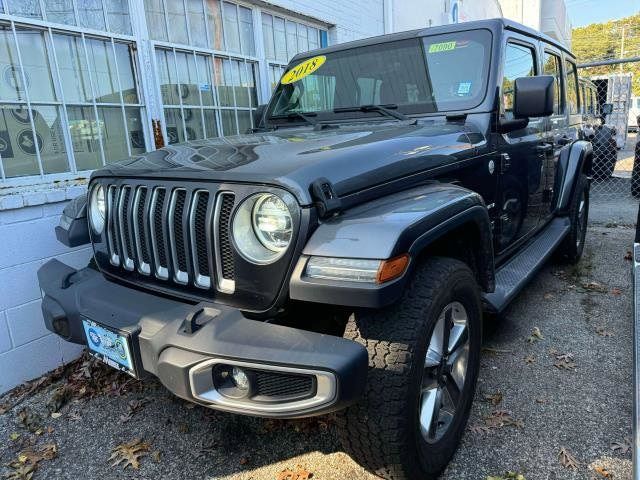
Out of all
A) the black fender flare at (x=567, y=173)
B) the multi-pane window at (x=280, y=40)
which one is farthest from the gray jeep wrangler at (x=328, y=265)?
the multi-pane window at (x=280, y=40)

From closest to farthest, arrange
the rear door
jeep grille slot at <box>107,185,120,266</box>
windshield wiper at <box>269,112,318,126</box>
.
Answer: jeep grille slot at <box>107,185,120,266</box>, windshield wiper at <box>269,112,318,126</box>, the rear door

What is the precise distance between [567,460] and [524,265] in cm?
144

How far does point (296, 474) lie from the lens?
2213 mm

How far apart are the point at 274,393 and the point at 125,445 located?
129 centimetres

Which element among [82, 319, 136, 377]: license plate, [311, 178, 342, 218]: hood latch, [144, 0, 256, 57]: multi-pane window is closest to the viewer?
[311, 178, 342, 218]: hood latch

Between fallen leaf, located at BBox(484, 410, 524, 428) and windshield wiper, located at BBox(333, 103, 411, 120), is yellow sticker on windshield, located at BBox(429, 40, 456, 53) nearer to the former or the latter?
windshield wiper, located at BBox(333, 103, 411, 120)

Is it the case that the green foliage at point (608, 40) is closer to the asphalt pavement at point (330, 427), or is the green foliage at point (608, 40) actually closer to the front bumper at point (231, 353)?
the asphalt pavement at point (330, 427)

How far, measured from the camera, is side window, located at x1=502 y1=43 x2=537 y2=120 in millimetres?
3020

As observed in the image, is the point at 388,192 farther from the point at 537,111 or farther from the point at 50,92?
the point at 50,92

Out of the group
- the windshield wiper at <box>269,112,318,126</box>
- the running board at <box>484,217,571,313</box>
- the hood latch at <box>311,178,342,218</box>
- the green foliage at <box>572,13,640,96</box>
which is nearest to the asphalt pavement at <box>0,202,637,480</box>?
the running board at <box>484,217,571,313</box>

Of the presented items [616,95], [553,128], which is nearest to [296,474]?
[553,128]

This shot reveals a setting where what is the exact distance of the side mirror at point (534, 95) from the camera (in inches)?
105

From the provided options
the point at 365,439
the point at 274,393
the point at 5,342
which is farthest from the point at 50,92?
the point at 365,439

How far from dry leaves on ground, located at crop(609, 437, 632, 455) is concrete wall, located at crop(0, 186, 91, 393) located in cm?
327
